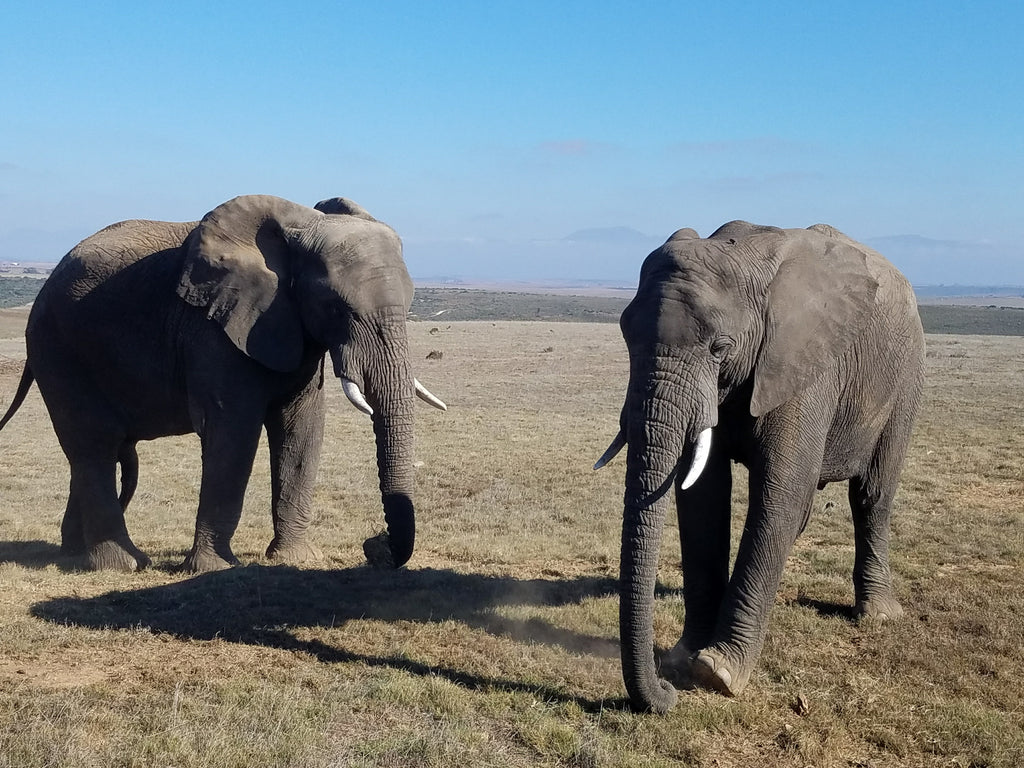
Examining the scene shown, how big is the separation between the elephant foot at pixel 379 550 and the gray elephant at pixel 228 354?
0.02 metres

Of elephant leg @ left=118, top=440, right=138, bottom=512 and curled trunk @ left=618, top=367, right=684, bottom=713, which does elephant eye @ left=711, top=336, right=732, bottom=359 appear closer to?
curled trunk @ left=618, top=367, right=684, bottom=713

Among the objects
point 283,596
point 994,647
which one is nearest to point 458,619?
point 283,596

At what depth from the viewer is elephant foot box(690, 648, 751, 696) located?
6375mm

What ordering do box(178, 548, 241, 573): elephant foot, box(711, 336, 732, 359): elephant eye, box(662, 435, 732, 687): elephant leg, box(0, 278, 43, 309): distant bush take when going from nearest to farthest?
box(711, 336, 732, 359): elephant eye, box(662, 435, 732, 687): elephant leg, box(178, 548, 241, 573): elephant foot, box(0, 278, 43, 309): distant bush

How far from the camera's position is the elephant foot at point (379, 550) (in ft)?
28.6

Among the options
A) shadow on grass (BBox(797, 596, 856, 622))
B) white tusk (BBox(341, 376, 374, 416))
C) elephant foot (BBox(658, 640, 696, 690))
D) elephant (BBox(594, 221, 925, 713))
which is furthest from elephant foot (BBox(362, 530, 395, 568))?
shadow on grass (BBox(797, 596, 856, 622))

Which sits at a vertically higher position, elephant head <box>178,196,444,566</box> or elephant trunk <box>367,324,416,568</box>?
elephant head <box>178,196,444,566</box>

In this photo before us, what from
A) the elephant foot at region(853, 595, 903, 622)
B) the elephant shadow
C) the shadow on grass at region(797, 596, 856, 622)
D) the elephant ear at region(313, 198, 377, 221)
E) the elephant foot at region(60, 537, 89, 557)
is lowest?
the elephant foot at region(60, 537, 89, 557)

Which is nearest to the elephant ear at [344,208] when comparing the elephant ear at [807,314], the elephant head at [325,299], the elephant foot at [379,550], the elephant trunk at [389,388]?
the elephant head at [325,299]

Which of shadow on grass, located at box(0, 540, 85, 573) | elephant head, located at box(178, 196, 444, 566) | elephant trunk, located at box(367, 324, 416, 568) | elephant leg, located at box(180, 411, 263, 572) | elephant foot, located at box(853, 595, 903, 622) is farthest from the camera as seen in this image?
shadow on grass, located at box(0, 540, 85, 573)

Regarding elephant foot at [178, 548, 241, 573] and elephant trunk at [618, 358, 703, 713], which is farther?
elephant foot at [178, 548, 241, 573]

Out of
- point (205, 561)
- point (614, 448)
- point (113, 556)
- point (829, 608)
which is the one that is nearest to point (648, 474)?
point (614, 448)

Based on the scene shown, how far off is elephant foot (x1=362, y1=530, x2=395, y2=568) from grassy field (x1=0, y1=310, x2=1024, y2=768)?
131mm

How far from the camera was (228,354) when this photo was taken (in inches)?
348
